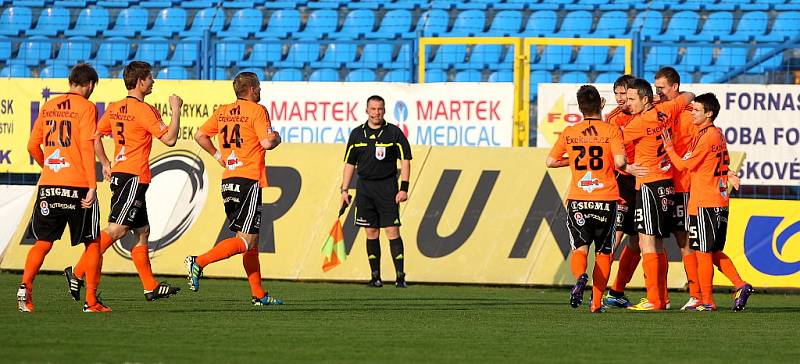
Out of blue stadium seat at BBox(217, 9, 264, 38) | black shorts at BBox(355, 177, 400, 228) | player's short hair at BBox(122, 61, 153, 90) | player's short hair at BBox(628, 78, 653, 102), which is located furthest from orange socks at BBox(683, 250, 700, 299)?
blue stadium seat at BBox(217, 9, 264, 38)

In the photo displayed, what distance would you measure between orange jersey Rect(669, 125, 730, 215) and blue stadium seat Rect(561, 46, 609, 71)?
8.16 metres

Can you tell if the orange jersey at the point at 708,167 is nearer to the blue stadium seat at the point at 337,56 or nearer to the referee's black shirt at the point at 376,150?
the referee's black shirt at the point at 376,150

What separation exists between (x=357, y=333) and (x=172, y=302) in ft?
10.0

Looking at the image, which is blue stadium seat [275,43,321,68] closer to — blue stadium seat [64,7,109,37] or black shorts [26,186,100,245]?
blue stadium seat [64,7,109,37]

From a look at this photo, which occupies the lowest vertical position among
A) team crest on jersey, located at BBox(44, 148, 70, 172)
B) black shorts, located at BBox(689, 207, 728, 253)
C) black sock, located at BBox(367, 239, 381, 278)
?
black sock, located at BBox(367, 239, 381, 278)

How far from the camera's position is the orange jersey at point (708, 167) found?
11078 millimetres

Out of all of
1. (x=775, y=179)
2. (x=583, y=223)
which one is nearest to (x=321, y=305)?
(x=583, y=223)

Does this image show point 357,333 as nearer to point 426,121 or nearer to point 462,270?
point 462,270

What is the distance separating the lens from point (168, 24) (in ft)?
74.1

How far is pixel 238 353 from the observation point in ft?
24.2

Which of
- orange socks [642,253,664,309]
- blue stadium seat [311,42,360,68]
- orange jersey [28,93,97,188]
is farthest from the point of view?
blue stadium seat [311,42,360,68]

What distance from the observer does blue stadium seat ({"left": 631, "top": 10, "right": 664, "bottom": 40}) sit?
21531mm

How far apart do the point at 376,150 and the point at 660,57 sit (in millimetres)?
6182

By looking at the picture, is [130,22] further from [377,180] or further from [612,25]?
[377,180]
